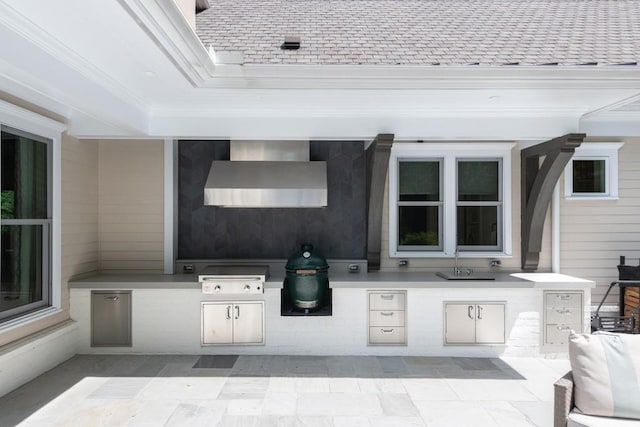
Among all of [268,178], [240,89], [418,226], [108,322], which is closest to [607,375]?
[240,89]

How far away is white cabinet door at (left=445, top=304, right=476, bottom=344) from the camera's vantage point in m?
5.04

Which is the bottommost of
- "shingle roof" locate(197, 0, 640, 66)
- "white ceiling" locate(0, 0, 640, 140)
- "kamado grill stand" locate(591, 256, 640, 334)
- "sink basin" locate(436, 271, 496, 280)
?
"kamado grill stand" locate(591, 256, 640, 334)

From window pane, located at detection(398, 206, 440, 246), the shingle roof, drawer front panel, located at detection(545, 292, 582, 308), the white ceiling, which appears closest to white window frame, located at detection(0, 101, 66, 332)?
the white ceiling

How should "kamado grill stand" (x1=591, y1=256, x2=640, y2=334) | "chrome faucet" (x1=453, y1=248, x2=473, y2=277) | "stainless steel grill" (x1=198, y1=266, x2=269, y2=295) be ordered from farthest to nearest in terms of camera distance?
"chrome faucet" (x1=453, y1=248, x2=473, y2=277) < "kamado grill stand" (x1=591, y1=256, x2=640, y2=334) < "stainless steel grill" (x1=198, y1=266, x2=269, y2=295)

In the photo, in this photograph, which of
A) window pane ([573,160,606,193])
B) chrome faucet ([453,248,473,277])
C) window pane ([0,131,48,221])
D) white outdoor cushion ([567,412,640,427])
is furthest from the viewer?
window pane ([573,160,606,193])

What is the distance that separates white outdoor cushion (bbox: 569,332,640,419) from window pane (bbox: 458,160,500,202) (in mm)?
3495

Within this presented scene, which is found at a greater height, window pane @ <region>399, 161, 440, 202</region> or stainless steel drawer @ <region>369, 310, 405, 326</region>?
window pane @ <region>399, 161, 440, 202</region>

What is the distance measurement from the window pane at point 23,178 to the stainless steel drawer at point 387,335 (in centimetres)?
389

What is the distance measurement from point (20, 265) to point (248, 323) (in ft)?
7.91

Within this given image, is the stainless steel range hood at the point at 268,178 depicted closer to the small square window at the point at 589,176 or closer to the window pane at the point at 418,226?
the window pane at the point at 418,226

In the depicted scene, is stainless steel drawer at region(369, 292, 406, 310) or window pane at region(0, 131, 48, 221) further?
stainless steel drawer at region(369, 292, 406, 310)

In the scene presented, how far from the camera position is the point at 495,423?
3.43 meters

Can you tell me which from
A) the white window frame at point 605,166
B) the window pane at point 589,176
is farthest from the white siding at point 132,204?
the window pane at point 589,176

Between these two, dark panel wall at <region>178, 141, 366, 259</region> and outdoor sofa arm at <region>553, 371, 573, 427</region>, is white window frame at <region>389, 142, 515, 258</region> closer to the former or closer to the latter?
dark panel wall at <region>178, 141, 366, 259</region>
